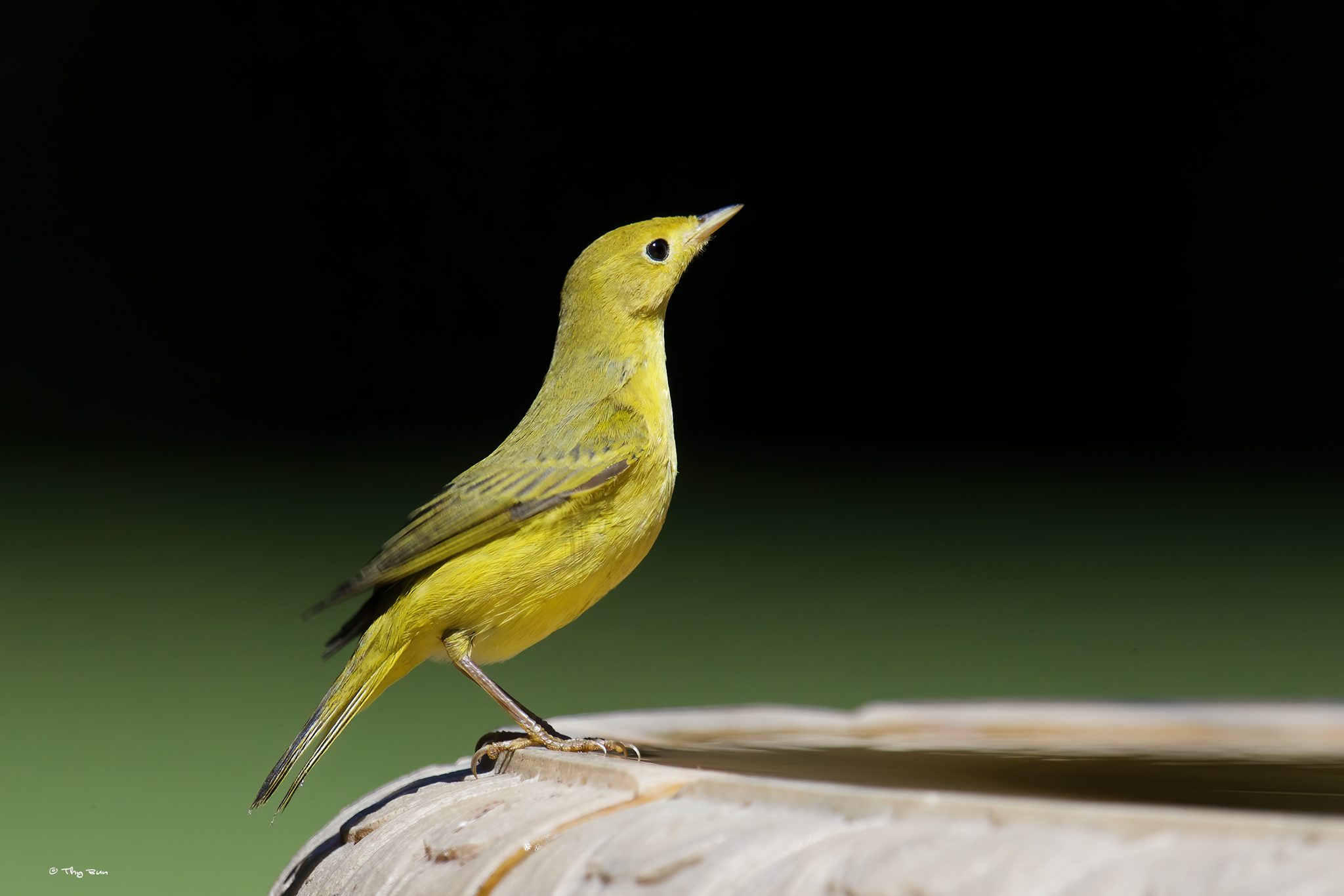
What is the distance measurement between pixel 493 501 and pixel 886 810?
1368 millimetres

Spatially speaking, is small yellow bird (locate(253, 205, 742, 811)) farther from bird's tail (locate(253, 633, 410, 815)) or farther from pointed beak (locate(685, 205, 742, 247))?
pointed beak (locate(685, 205, 742, 247))

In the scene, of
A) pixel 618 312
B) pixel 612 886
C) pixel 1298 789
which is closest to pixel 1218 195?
pixel 618 312

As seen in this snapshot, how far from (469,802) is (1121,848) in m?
0.76

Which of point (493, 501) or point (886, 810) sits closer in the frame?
point (886, 810)

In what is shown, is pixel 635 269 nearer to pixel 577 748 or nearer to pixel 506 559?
pixel 506 559

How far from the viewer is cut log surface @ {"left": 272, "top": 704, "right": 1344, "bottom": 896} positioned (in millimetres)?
1159

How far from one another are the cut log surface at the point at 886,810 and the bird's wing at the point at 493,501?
41 cm

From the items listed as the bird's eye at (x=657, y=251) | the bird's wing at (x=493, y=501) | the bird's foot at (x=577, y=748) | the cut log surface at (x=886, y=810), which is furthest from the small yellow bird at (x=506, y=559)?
the bird's eye at (x=657, y=251)

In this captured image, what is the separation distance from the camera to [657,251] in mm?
3125

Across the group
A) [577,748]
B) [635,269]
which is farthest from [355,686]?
[635,269]

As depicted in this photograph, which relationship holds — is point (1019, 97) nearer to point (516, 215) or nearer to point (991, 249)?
point (991, 249)

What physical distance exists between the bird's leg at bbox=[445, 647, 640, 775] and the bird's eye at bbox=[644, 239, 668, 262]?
945 mm

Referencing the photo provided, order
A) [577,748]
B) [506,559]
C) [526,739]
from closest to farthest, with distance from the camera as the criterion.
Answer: [577,748]
[526,739]
[506,559]

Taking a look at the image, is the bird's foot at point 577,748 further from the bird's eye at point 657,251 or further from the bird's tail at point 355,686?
the bird's eye at point 657,251
